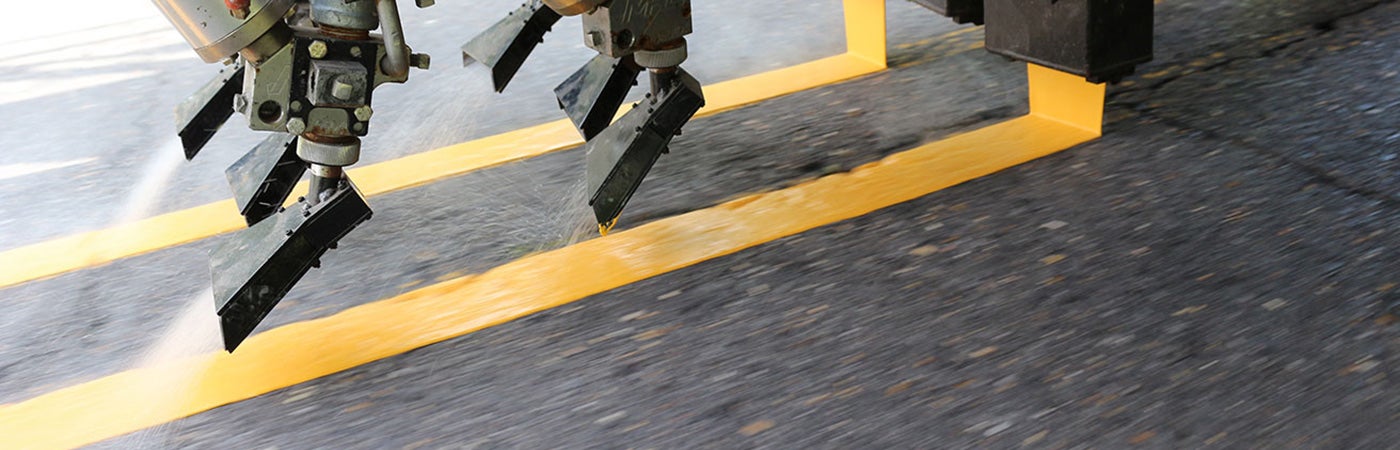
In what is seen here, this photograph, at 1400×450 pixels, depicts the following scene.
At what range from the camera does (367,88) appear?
1912 millimetres

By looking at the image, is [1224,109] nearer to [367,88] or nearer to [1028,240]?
[1028,240]

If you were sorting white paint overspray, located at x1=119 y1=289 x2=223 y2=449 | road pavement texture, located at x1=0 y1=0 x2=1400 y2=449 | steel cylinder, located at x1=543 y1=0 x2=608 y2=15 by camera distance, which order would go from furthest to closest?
steel cylinder, located at x1=543 y1=0 x2=608 y2=15
white paint overspray, located at x1=119 y1=289 x2=223 y2=449
road pavement texture, located at x1=0 y1=0 x2=1400 y2=449

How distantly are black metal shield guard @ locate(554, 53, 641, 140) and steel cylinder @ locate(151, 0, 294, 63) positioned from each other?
0.94 m

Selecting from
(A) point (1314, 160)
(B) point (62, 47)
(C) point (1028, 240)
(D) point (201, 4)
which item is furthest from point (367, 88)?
(B) point (62, 47)

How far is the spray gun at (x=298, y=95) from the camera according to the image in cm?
183

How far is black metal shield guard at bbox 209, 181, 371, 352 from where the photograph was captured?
1921 mm

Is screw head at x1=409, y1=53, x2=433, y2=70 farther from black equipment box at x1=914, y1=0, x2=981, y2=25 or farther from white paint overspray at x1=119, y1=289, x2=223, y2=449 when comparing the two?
black equipment box at x1=914, y1=0, x2=981, y2=25

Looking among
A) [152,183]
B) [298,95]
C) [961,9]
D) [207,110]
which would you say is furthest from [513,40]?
[298,95]

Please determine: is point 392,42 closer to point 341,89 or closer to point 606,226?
point 341,89

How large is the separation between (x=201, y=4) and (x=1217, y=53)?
2494 millimetres

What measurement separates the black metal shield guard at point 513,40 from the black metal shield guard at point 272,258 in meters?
1.25

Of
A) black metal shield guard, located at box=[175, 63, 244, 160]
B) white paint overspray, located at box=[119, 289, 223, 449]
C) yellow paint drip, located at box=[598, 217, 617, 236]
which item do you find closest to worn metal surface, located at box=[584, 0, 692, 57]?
yellow paint drip, located at box=[598, 217, 617, 236]

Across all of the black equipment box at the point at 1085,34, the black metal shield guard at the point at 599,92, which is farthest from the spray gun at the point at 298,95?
the black equipment box at the point at 1085,34

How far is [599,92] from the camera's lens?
2.70 meters
